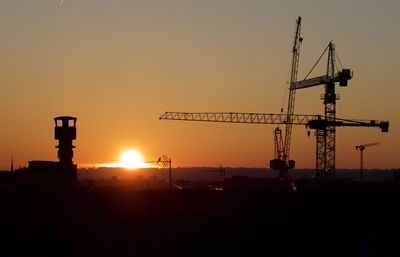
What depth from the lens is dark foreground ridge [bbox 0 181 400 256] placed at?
38.2 meters

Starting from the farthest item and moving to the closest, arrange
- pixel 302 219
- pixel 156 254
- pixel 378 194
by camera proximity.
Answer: pixel 378 194
pixel 302 219
pixel 156 254

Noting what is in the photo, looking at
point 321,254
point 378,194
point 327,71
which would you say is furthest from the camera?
point 327,71

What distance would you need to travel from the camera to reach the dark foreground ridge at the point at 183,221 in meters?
38.2

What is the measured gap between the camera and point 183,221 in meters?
45.1

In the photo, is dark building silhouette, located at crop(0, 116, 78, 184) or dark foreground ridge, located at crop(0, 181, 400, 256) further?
dark building silhouette, located at crop(0, 116, 78, 184)

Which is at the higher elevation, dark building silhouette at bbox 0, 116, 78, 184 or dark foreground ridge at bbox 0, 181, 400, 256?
dark building silhouette at bbox 0, 116, 78, 184

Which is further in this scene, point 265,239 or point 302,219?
point 302,219

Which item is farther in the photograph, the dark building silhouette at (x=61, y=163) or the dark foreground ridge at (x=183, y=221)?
the dark building silhouette at (x=61, y=163)

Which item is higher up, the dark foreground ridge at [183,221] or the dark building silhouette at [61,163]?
the dark building silhouette at [61,163]

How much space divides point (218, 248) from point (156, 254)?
4.53m

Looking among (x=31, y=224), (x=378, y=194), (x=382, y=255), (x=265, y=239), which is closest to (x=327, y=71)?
(x=378, y=194)

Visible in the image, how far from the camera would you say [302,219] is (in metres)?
50.5

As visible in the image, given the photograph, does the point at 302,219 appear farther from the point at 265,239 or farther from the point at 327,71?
the point at 327,71

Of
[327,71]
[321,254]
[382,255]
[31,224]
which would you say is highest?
[327,71]
